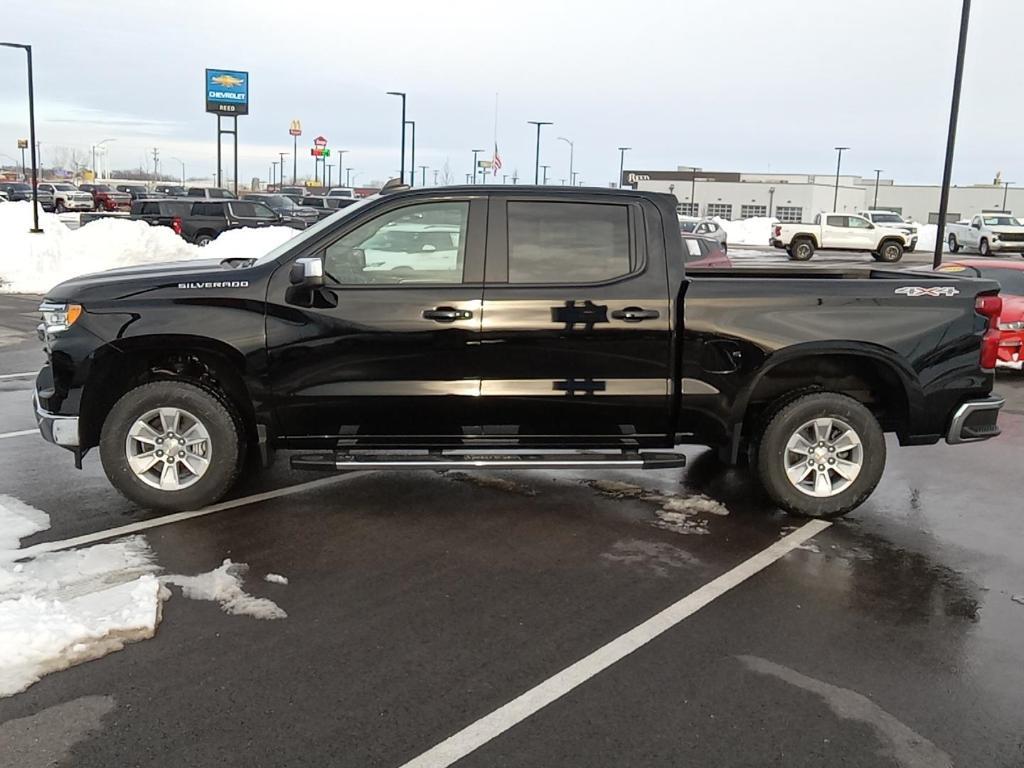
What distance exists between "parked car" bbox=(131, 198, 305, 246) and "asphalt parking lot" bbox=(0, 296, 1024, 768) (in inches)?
944

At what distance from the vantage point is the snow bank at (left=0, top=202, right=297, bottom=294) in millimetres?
20906

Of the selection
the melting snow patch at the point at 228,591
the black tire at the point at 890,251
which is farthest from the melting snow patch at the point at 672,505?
the black tire at the point at 890,251

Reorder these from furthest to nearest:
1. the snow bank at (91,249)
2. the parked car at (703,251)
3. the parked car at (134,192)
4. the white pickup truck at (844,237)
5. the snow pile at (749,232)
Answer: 1. the snow pile at (749,232)
2. the parked car at (134,192)
3. the white pickup truck at (844,237)
4. the snow bank at (91,249)
5. the parked car at (703,251)

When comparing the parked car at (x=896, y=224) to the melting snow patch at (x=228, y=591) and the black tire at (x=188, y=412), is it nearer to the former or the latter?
Result: the black tire at (x=188, y=412)

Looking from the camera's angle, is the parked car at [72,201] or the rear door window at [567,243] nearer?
the rear door window at [567,243]

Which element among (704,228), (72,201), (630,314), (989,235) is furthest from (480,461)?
(72,201)

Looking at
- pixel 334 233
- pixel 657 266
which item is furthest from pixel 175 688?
pixel 657 266

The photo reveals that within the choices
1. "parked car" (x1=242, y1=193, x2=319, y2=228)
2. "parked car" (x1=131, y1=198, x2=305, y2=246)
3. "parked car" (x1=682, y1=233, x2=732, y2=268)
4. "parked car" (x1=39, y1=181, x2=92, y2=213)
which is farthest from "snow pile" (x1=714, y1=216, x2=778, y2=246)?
"parked car" (x1=39, y1=181, x2=92, y2=213)

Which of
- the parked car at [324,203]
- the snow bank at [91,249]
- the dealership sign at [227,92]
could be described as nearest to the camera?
the snow bank at [91,249]

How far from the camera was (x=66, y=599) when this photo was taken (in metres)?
4.38

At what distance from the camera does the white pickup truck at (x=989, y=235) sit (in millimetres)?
38125

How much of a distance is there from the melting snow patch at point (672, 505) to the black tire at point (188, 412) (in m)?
2.54

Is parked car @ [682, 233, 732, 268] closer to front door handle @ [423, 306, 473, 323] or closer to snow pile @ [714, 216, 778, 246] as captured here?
front door handle @ [423, 306, 473, 323]

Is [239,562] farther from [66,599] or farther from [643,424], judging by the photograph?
[643,424]
